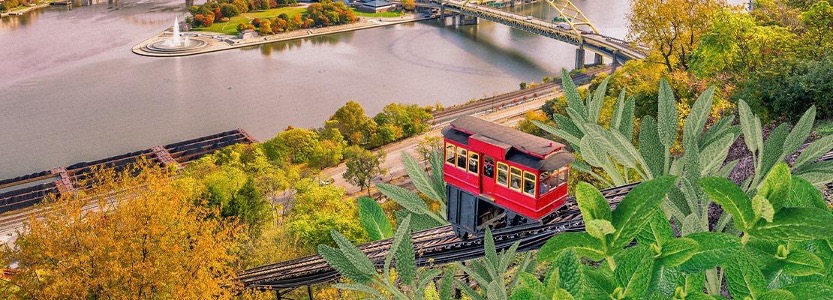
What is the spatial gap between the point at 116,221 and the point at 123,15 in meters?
61.9

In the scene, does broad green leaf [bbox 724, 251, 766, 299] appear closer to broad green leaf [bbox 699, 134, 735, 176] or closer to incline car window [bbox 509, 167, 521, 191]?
broad green leaf [bbox 699, 134, 735, 176]

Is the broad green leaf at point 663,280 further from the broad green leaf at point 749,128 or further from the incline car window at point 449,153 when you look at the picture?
the incline car window at point 449,153

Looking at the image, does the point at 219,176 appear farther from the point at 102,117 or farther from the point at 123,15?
the point at 123,15

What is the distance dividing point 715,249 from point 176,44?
190 ft

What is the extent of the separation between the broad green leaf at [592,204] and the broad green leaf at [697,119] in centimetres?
162

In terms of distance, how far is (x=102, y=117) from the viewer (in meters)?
39.8


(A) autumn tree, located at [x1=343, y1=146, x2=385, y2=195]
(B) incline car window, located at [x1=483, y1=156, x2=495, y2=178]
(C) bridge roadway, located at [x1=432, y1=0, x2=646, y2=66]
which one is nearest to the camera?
(B) incline car window, located at [x1=483, y1=156, x2=495, y2=178]

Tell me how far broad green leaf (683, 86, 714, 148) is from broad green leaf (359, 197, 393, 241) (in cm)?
161

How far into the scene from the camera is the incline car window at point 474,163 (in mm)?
8961

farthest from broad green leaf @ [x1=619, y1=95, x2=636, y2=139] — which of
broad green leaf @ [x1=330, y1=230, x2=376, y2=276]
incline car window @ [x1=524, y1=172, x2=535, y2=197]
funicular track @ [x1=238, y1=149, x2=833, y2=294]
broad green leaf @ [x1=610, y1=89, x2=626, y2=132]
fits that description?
incline car window @ [x1=524, y1=172, x2=535, y2=197]

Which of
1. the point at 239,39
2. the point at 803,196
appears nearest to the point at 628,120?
the point at 803,196

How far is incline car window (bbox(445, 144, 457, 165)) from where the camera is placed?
9281 mm

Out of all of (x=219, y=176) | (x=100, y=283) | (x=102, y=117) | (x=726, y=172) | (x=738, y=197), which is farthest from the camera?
(x=102, y=117)

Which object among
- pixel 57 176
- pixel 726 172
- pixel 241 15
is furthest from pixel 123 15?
pixel 726 172
